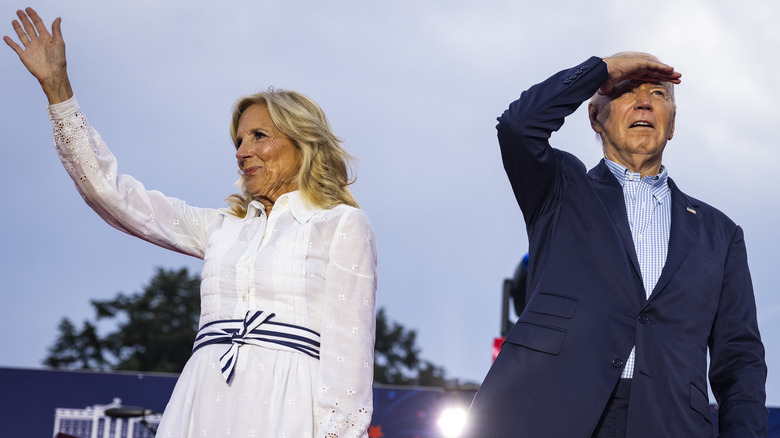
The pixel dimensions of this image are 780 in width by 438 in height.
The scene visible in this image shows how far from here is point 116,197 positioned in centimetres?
285

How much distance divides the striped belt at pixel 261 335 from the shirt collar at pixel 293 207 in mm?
352

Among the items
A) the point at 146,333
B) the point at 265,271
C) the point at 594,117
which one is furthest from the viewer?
the point at 146,333

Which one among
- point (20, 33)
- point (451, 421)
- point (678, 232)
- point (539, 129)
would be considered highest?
point (20, 33)

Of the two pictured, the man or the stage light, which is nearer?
the man

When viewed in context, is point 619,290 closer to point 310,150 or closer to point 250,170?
point 310,150

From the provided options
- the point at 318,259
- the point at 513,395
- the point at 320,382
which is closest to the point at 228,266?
the point at 318,259

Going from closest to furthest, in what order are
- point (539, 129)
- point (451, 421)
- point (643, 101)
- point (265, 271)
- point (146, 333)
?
point (539, 129) → point (265, 271) → point (643, 101) → point (451, 421) → point (146, 333)

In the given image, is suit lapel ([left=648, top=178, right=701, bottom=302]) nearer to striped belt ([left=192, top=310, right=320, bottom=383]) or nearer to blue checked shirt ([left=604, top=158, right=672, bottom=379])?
blue checked shirt ([left=604, top=158, right=672, bottom=379])

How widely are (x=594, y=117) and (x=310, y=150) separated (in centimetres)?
90

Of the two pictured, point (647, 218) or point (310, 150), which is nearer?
point (647, 218)

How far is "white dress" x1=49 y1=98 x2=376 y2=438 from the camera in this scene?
258 cm

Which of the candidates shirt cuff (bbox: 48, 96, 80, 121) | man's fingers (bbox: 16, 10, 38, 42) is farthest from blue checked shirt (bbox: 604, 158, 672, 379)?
man's fingers (bbox: 16, 10, 38, 42)

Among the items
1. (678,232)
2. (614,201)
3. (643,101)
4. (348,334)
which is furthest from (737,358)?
(348,334)

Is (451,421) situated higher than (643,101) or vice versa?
(643,101)
